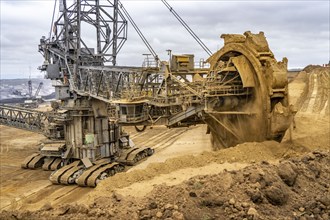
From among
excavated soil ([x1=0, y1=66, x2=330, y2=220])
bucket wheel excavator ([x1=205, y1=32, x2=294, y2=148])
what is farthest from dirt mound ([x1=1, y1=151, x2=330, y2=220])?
bucket wheel excavator ([x1=205, y1=32, x2=294, y2=148])

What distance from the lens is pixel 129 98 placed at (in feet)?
64.7

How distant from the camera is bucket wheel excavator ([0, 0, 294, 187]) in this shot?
1555 cm

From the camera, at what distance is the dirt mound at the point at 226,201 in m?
8.82

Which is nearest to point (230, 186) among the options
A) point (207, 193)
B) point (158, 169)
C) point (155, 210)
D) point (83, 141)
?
point (207, 193)

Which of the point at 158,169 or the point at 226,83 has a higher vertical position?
the point at 226,83

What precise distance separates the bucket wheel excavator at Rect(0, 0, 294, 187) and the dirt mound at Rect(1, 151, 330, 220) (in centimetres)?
454

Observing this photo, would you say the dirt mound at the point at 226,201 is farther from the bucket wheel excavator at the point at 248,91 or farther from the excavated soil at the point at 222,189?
the bucket wheel excavator at the point at 248,91

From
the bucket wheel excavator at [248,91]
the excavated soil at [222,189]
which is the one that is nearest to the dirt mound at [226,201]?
the excavated soil at [222,189]

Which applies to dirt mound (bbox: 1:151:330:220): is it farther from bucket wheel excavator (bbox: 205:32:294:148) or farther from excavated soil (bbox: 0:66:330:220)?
bucket wheel excavator (bbox: 205:32:294:148)

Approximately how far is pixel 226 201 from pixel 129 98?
11.3m

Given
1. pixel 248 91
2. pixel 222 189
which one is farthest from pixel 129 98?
pixel 222 189

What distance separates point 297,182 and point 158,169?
4590 mm

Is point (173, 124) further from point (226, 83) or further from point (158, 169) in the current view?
point (158, 169)

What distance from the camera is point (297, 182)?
11.1 m
